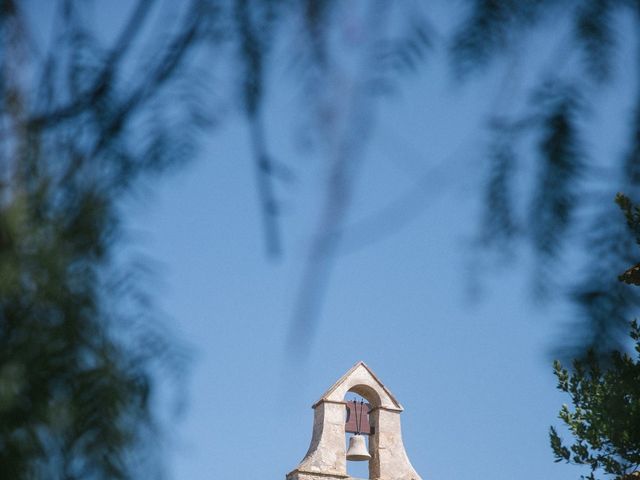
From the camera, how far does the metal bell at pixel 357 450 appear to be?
43.0ft

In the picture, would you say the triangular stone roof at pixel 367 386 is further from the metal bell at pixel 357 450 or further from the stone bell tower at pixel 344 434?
the metal bell at pixel 357 450

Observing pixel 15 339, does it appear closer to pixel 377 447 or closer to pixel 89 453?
pixel 89 453

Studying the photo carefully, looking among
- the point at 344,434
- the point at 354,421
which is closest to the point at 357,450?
the point at 344,434

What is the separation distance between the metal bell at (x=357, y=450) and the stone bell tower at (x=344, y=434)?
189 millimetres

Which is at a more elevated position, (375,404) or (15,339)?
(375,404)

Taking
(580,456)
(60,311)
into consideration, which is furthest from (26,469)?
(580,456)

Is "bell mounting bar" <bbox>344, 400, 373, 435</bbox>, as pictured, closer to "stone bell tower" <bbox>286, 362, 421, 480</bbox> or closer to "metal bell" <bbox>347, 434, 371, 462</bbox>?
"stone bell tower" <bbox>286, 362, 421, 480</bbox>

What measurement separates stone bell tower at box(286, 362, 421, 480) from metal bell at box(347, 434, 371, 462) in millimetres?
189

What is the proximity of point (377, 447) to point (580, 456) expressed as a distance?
5851 millimetres

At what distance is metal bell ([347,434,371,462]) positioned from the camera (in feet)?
43.0

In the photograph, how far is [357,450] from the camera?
43.1 feet

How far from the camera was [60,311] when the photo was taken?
1.00 metres

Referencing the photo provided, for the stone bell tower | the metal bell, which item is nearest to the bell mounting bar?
the stone bell tower

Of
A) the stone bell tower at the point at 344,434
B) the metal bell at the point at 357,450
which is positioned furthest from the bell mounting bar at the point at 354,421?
the metal bell at the point at 357,450
